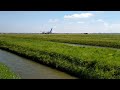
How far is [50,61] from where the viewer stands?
19.4 metres

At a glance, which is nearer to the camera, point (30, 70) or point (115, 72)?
point (115, 72)

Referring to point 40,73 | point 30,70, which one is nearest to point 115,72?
point 40,73
